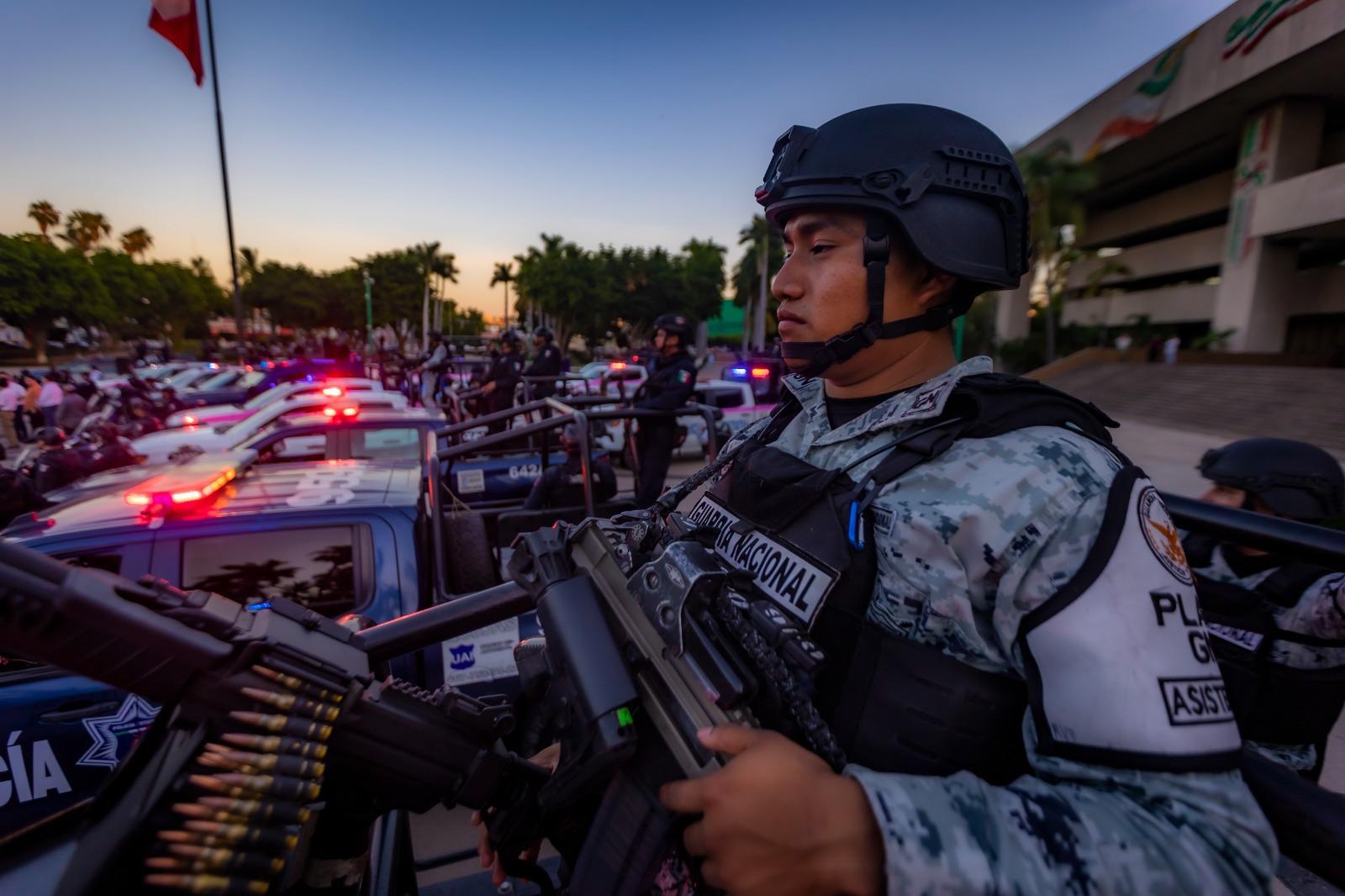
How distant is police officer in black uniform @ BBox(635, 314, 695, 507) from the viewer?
5.77 m

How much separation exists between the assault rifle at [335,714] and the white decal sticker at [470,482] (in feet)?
14.7

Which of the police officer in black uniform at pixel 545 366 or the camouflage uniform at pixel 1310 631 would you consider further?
the police officer in black uniform at pixel 545 366

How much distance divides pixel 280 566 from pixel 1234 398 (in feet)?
75.9

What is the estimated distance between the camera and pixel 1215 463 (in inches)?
103

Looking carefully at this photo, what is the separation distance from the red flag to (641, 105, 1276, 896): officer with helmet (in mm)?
14395

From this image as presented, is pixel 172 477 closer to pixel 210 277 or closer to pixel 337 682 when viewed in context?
pixel 337 682

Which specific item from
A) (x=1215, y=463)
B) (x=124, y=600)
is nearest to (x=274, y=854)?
(x=124, y=600)

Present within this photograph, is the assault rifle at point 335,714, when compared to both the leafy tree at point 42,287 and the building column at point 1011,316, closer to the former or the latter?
the leafy tree at point 42,287

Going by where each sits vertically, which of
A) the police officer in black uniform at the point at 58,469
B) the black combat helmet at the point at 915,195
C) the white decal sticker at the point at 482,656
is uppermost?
the black combat helmet at the point at 915,195

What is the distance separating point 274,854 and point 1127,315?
4185 cm

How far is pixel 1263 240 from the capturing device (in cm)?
2292

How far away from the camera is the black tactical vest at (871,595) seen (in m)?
0.99

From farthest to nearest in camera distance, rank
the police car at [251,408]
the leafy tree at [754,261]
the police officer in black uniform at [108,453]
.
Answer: the leafy tree at [754,261] → the police car at [251,408] → the police officer in black uniform at [108,453]

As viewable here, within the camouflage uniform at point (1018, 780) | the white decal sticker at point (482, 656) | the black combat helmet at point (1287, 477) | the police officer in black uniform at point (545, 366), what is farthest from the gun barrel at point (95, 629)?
the police officer in black uniform at point (545, 366)
